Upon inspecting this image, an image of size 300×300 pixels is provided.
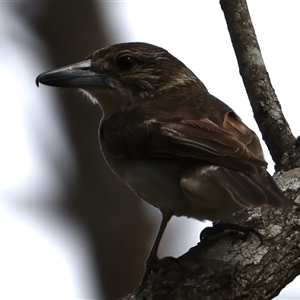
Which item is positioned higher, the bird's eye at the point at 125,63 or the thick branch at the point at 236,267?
the bird's eye at the point at 125,63

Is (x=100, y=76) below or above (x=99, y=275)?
above

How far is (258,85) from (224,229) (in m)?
0.99

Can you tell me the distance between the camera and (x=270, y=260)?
10.9 ft

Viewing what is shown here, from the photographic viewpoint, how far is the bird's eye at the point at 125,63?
4387 mm

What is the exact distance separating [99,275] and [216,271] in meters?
2.41

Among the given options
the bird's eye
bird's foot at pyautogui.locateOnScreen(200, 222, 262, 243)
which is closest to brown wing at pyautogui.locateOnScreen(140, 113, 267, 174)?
bird's foot at pyautogui.locateOnScreen(200, 222, 262, 243)

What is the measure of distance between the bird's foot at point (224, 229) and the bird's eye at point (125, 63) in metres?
1.07

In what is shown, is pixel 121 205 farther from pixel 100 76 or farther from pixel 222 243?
pixel 222 243

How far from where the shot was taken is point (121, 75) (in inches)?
172

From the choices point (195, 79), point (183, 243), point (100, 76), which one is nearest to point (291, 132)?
point (195, 79)

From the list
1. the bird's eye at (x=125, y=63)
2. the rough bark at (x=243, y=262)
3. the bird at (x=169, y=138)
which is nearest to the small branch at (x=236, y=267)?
the rough bark at (x=243, y=262)

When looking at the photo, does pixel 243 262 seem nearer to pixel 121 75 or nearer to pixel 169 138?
pixel 169 138

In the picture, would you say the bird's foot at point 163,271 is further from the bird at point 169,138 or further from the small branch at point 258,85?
the small branch at point 258,85

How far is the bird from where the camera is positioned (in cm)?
342
